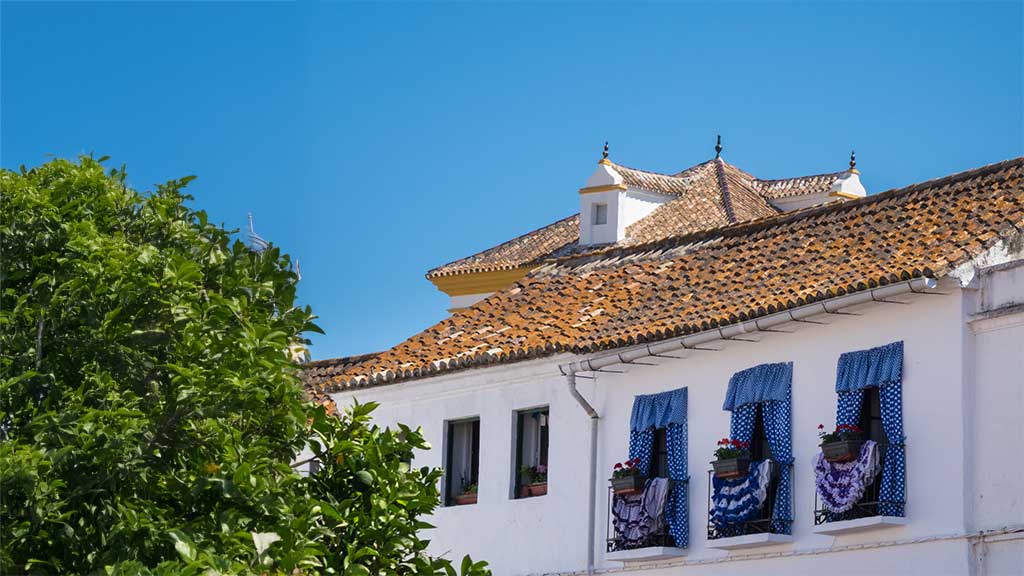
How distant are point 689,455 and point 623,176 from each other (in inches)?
748

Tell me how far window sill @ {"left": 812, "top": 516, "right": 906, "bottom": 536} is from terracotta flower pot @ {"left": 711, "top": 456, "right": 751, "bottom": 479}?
1.31 m

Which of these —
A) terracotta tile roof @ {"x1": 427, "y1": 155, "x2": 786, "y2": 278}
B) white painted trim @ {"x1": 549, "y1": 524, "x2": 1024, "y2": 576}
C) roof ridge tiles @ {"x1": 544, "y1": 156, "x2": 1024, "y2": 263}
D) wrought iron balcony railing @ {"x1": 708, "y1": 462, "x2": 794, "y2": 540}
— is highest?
terracotta tile roof @ {"x1": 427, "y1": 155, "x2": 786, "y2": 278}

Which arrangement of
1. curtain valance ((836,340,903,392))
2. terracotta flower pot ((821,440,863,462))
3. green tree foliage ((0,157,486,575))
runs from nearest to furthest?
1. green tree foliage ((0,157,486,575))
2. terracotta flower pot ((821,440,863,462))
3. curtain valance ((836,340,903,392))

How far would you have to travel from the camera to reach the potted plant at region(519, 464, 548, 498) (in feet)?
84.7

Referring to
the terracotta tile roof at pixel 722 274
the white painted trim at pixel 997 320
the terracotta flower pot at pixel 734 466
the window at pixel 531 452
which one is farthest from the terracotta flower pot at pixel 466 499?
the white painted trim at pixel 997 320

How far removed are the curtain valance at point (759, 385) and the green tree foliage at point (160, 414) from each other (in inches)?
268

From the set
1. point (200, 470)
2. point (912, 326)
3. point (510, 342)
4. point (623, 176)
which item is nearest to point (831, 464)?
point (912, 326)

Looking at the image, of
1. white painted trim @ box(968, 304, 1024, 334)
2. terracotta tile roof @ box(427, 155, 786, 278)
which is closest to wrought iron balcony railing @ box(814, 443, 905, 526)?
white painted trim @ box(968, 304, 1024, 334)

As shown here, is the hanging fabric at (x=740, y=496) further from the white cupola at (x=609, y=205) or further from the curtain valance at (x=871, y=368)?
the white cupola at (x=609, y=205)

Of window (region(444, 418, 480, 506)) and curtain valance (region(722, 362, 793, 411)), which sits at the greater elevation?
curtain valance (region(722, 362, 793, 411))

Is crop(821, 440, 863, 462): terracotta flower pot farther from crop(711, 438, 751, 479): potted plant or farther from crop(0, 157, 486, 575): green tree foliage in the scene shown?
crop(0, 157, 486, 575): green tree foliage

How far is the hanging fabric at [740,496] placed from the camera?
72.7ft

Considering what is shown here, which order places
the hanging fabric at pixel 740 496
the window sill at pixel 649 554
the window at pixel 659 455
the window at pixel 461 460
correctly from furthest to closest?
1. the window at pixel 461 460
2. the window at pixel 659 455
3. the window sill at pixel 649 554
4. the hanging fabric at pixel 740 496

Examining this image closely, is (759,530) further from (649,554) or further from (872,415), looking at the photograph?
(872,415)
